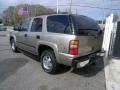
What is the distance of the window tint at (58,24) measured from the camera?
175 inches

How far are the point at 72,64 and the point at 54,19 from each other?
1591mm

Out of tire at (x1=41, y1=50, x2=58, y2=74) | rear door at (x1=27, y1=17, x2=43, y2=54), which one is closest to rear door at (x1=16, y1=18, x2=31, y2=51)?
rear door at (x1=27, y1=17, x2=43, y2=54)

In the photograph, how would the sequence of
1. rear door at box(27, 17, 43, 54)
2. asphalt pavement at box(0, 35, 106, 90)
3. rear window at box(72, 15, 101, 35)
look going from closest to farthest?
asphalt pavement at box(0, 35, 106, 90), rear window at box(72, 15, 101, 35), rear door at box(27, 17, 43, 54)

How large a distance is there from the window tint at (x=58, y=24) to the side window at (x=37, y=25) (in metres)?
0.43

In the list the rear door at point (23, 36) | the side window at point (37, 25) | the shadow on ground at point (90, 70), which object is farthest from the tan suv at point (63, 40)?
the shadow on ground at point (90, 70)

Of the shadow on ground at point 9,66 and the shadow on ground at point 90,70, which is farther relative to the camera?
the shadow on ground at point 90,70

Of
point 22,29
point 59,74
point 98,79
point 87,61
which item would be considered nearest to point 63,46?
point 87,61

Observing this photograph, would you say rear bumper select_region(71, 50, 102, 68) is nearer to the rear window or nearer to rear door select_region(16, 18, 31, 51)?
the rear window

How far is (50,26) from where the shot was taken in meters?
4.96

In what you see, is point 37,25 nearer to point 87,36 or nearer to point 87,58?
point 87,36

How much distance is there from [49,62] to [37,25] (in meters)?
1.47

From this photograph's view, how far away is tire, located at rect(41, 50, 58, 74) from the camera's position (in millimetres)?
4801

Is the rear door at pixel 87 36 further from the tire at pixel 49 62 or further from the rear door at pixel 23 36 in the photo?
the rear door at pixel 23 36

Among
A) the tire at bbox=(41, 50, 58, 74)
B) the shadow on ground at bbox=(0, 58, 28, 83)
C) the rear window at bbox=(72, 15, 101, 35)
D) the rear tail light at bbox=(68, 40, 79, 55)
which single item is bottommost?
the shadow on ground at bbox=(0, 58, 28, 83)
